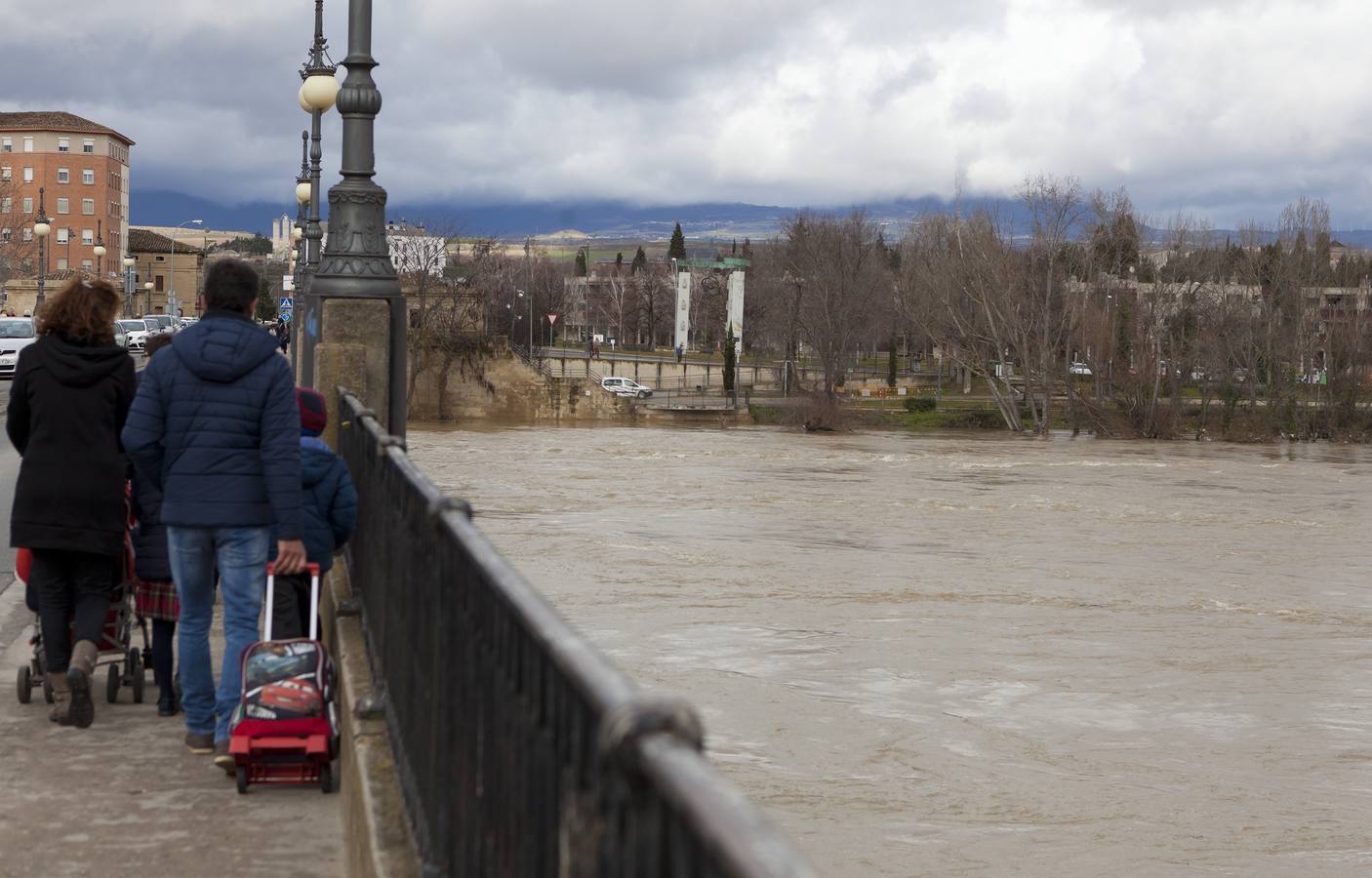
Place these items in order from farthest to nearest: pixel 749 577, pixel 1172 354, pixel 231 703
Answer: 1. pixel 1172 354
2. pixel 749 577
3. pixel 231 703

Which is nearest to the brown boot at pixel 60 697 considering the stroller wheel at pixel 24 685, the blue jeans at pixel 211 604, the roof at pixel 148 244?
the stroller wheel at pixel 24 685

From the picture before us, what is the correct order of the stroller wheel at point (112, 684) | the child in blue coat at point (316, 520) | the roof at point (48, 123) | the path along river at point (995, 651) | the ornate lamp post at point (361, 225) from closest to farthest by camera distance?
the child in blue coat at point (316, 520)
the stroller wheel at point (112, 684)
the ornate lamp post at point (361, 225)
the path along river at point (995, 651)
the roof at point (48, 123)

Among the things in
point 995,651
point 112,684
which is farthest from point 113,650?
point 995,651

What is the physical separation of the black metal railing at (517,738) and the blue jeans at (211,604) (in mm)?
724

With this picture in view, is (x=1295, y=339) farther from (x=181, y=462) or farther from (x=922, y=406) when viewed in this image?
(x=181, y=462)

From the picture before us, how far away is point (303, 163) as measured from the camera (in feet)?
134

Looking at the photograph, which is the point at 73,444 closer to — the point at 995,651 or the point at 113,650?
the point at 113,650

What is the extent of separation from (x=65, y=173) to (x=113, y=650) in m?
152

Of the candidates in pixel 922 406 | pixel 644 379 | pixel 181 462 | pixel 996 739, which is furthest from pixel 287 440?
pixel 644 379

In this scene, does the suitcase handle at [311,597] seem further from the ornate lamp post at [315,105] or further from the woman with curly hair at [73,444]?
the ornate lamp post at [315,105]

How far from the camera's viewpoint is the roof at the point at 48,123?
477ft

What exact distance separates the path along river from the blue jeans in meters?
7.85

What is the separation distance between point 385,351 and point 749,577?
60.0ft

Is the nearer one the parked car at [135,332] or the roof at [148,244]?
the parked car at [135,332]
